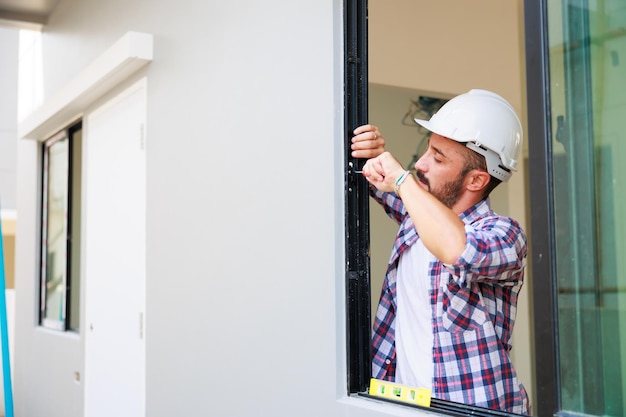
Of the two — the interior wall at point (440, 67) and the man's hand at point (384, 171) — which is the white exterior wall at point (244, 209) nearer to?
the man's hand at point (384, 171)

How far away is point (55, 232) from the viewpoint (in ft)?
18.1

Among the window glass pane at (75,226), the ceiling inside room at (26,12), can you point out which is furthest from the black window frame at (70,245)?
the ceiling inside room at (26,12)

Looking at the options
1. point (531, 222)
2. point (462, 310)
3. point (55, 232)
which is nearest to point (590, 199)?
point (531, 222)

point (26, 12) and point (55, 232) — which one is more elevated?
point (26, 12)

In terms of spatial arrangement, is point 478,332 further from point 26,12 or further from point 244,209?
point 26,12

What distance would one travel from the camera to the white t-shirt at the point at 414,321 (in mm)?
2234

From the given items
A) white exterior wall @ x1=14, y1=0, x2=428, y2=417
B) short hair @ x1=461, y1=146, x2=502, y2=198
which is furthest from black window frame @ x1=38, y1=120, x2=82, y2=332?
short hair @ x1=461, y1=146, x2=502, y2=198

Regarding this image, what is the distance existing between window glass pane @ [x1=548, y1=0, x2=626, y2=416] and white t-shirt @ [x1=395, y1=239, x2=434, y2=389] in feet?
1.91

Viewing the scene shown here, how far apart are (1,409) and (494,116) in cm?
581

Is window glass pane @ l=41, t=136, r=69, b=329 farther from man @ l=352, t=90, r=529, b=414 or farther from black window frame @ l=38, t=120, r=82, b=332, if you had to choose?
man @ l=352, t=90, r=529, b=414

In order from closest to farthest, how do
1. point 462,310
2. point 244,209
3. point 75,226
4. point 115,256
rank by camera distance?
point 462,310
point 244,209
point 115,256
point 75,226

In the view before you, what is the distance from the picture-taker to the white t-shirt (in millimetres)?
2234

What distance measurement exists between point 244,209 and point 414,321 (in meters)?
0.82

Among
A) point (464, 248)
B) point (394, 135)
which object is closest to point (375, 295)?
point (394, 135)
